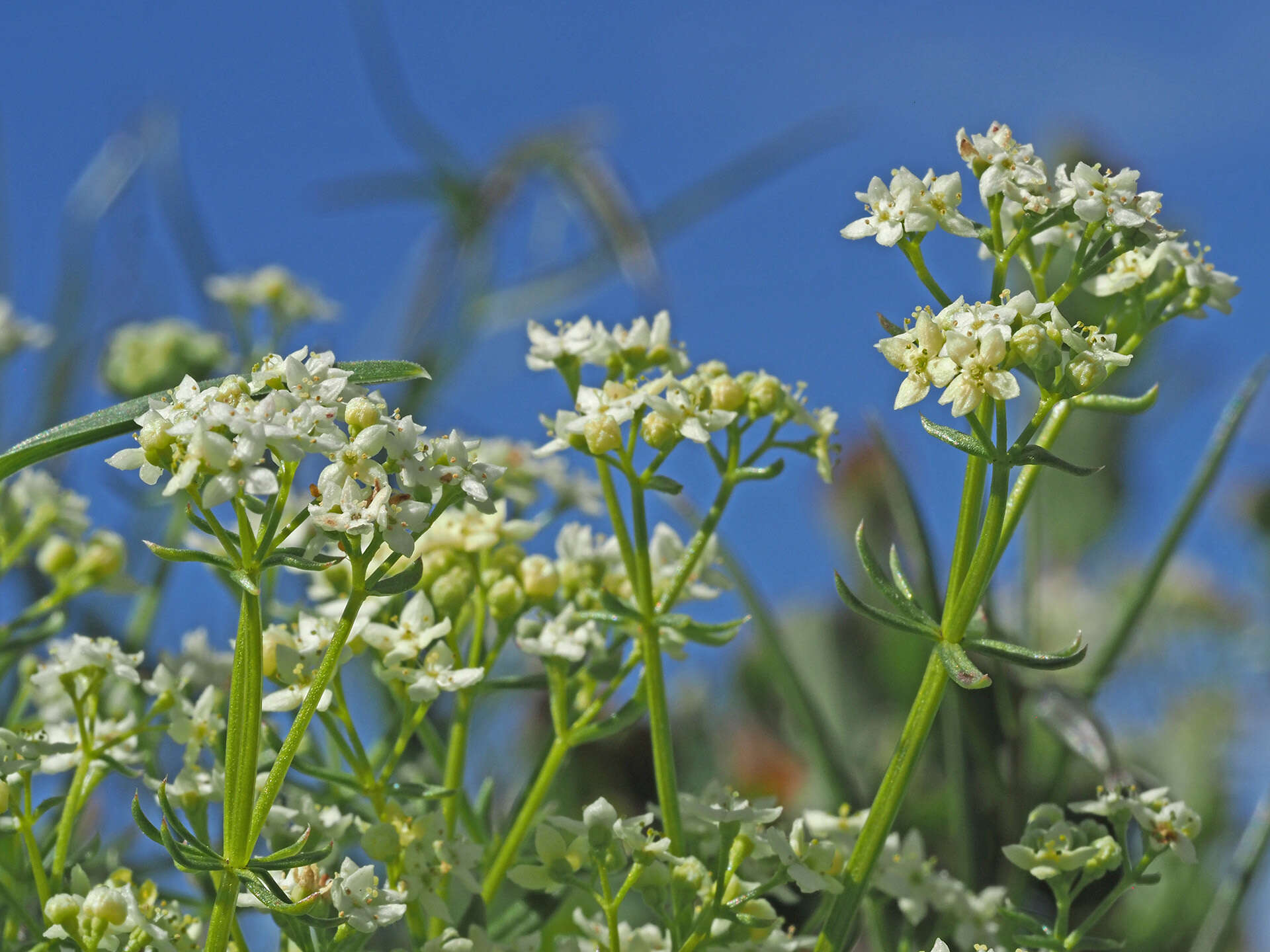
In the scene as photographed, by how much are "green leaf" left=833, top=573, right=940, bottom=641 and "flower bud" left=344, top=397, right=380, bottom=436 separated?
21 cm

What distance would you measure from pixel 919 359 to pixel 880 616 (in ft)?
0.38

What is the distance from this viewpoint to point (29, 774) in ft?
2.11

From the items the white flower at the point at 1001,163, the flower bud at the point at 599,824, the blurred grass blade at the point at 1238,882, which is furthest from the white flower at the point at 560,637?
the blurred grass blade at the point at 1238,882

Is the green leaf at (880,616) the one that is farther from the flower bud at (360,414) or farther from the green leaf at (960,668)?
the flower bud at (360,414)

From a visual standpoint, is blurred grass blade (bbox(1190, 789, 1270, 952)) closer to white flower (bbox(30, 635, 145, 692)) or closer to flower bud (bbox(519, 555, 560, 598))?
flower bud (bbox(519, 555, 560, 598))

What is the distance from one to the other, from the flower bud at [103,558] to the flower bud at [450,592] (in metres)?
0.26

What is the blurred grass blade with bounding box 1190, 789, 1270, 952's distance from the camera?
2.71 feet

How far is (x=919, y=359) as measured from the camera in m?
0.58

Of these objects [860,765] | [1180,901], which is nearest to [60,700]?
[860,765]

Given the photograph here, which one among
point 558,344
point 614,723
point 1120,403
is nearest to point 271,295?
point 558,344

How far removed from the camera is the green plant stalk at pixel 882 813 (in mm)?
582

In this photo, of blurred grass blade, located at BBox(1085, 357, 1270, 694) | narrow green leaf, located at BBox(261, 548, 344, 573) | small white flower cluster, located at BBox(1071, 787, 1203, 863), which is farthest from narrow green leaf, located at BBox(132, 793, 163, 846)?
blurred grass blade, located at BBox(1085, 357, 1270, 694)

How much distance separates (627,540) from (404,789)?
179 millimetres

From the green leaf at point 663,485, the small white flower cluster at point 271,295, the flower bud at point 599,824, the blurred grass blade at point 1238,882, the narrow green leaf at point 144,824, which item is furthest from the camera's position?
the small white flower cluster at point 271,295
